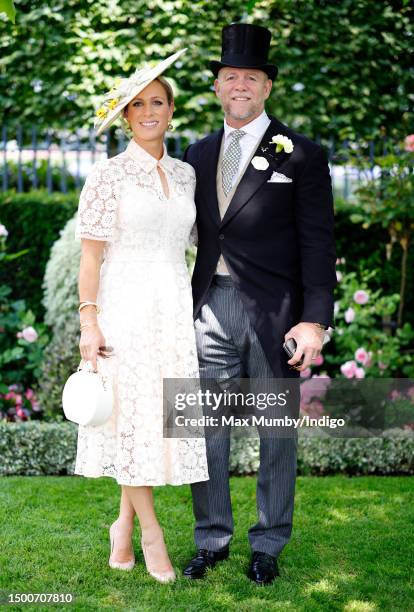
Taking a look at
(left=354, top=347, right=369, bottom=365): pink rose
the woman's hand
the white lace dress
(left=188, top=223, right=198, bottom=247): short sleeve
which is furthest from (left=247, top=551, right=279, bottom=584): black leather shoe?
(left=354, top=347, right=369, bottom=365): pink rose

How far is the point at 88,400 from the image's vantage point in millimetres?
2998

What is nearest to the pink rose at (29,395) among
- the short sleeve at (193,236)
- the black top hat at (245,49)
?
the short sleeve at (193,236)

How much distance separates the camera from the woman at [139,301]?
315 cm

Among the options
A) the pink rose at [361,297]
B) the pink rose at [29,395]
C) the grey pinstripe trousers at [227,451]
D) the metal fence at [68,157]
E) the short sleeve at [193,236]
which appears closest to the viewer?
the grey pinstripe trousers at [227,451]

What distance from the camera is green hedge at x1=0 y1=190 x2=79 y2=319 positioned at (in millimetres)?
6141

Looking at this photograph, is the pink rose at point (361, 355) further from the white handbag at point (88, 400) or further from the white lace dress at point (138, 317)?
the white handbag at point (88, 400)

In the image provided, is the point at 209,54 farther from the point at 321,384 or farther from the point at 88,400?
the point at 88,400

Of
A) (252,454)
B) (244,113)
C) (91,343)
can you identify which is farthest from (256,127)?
(252,454)

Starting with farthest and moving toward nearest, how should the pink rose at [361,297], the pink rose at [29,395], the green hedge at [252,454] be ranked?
the pink rose at [29,395] → the pink rose at [361,297] → the green hedge at [252,454]

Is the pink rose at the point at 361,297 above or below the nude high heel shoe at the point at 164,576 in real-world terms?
above

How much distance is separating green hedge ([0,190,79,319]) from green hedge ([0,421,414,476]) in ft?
4.74

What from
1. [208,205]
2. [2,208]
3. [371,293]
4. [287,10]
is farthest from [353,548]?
[287,10]

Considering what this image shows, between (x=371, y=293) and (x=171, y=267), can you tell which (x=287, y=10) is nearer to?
(x=371, y=293)

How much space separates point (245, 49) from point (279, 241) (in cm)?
76
